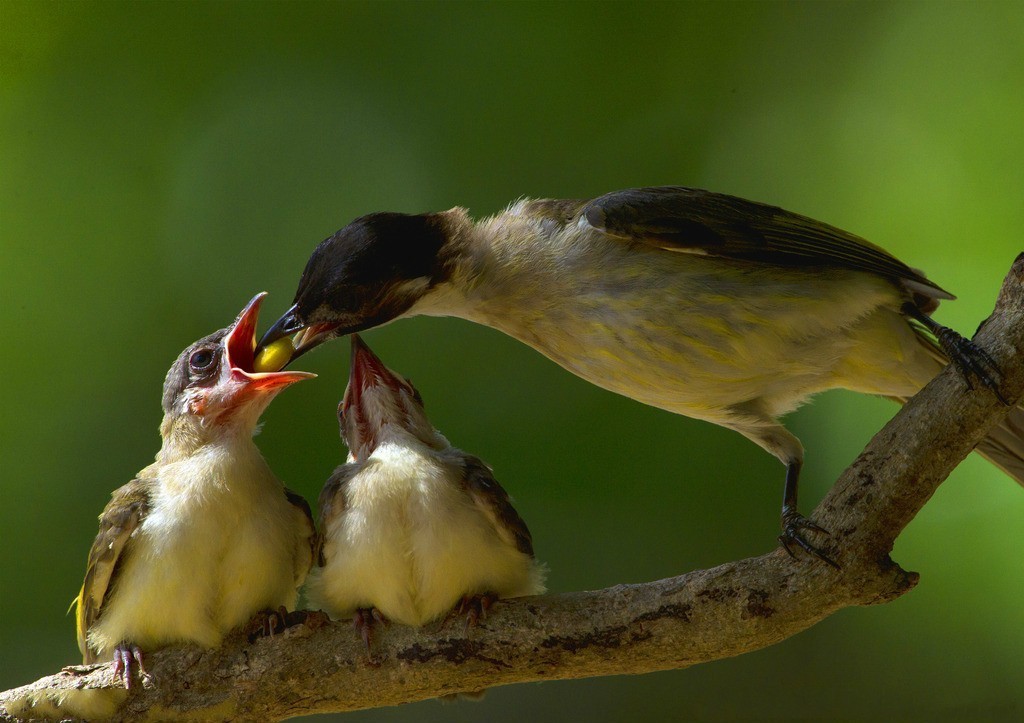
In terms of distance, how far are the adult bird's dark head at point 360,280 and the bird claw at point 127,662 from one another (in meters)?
0.93

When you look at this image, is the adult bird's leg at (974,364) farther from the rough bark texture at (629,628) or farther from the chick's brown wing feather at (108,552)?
the chick's brown wing feather at (108,552)

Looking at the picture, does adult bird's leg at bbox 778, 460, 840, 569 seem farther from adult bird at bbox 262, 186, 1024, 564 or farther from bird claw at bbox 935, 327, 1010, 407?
bird claw at bbox 935, 327, 1010, 407

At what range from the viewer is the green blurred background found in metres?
4.44

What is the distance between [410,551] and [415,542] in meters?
0.03

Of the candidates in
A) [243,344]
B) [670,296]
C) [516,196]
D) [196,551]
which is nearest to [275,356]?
[243,344]

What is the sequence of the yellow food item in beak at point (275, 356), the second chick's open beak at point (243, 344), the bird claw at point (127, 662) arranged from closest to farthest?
1. the bird claw at point (127, 662)
2. the yellow food item in beak at point (275, 356)
3. the second chick's open beak at point (243, 344)

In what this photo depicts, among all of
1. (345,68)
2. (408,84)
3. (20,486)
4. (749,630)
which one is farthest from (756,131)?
(20,486)

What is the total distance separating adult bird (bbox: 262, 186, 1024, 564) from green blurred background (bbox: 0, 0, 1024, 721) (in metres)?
0.99

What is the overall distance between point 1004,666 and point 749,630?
2321mm

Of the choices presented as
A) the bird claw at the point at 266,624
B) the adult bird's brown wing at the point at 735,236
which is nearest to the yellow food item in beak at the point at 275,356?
the bird claw at the point at 266,624

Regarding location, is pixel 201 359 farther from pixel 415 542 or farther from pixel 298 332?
pixel 415 542

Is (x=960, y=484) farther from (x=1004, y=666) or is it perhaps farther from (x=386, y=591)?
(x=386, y=591)

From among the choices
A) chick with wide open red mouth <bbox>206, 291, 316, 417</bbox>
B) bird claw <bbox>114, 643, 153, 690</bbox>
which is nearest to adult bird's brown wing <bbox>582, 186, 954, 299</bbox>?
chick with wide open red mouth <bbox>206, 291, 316, 417</bbox>

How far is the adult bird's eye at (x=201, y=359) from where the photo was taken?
3.41 m
